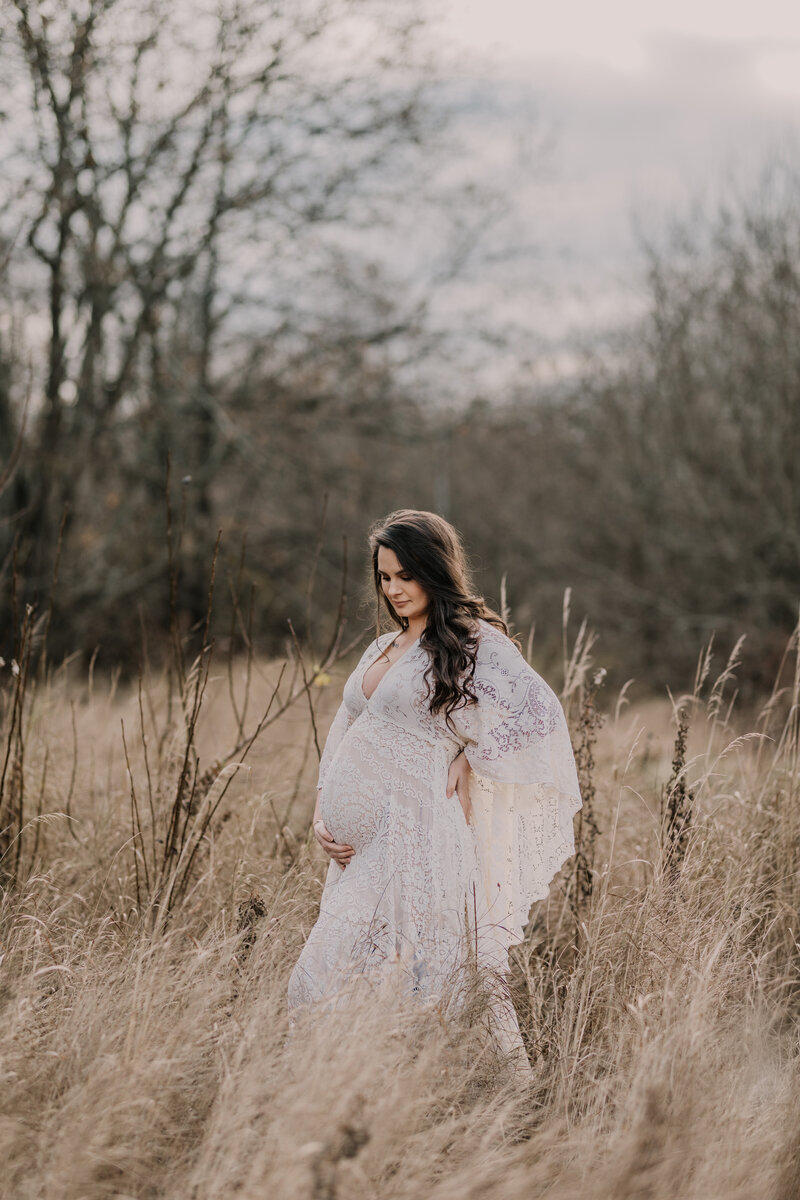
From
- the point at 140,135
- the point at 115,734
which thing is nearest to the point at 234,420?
the point at 140,135

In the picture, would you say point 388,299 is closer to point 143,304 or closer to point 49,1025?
point 143,304

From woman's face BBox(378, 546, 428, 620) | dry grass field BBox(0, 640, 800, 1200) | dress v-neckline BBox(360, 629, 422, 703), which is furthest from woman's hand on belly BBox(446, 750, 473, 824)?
dry grass field BBox(0, 640, 800, 1200)

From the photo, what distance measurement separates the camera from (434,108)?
8.67 meters

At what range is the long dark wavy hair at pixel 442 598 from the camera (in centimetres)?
288

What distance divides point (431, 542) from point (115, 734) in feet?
9.87

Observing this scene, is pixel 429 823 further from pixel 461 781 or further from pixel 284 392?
pixel 284 392

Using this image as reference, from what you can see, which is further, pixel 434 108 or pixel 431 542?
pixel 434 108

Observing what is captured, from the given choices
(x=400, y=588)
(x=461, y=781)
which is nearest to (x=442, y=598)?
(x=400, y=588)

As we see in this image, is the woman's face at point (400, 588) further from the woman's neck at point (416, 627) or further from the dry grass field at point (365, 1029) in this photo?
the dry grass field at point (365, 1029)

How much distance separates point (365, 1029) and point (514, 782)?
845 millimetres

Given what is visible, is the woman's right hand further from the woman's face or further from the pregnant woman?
the woman's face

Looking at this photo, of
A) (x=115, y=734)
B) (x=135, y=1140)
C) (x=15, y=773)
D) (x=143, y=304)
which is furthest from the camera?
(x=143, y=304)

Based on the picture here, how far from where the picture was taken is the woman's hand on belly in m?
2.97

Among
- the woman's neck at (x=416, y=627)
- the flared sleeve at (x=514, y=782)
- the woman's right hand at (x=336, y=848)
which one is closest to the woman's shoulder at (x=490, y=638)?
the flared sleeve at (x=514, y=782)
